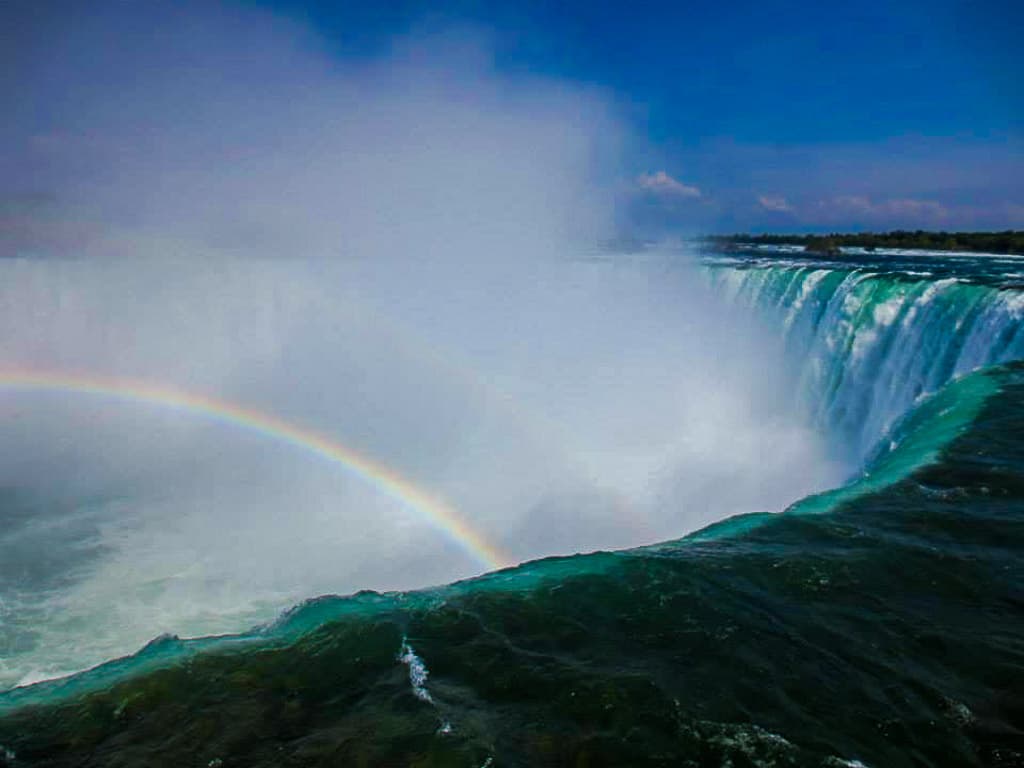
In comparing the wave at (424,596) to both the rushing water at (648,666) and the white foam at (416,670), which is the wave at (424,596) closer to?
the rushing water at (648,666)

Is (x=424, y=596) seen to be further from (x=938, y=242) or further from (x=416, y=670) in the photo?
(x=938, y=242)

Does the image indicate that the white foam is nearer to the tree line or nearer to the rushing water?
the rushing water

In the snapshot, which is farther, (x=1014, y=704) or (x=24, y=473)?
(x=24, y=473)

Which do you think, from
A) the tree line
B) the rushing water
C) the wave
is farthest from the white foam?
the tree line

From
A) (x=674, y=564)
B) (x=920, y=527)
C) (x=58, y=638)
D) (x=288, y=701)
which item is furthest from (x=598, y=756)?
(x=58, y=638)

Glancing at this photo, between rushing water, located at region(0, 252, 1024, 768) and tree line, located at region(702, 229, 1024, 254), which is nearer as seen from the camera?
rushing water, located at region(0, 252, 1024, 768)

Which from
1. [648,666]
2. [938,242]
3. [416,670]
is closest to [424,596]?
[416,670]

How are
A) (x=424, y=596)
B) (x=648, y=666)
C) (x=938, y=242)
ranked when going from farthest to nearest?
(x=938, y=242) → (x=424, y=596) → (x=648, y=666)

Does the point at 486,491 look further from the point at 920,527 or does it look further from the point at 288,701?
the point at 288,701
